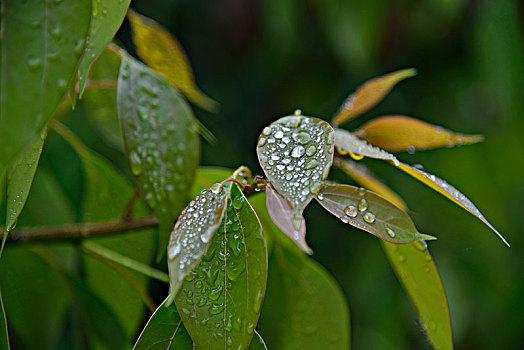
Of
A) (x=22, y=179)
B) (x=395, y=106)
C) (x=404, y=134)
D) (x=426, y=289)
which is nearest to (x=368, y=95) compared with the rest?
(x=404, y=134)

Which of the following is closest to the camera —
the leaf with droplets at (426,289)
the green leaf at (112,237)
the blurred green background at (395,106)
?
the leaf with droplets at (426,289)

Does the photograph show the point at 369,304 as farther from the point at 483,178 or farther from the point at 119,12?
the point at 119,12

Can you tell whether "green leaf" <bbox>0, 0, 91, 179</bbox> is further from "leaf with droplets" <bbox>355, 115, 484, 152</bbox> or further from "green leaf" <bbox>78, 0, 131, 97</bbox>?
"leaf with droplets" <bbox>355, 115, 484, 152</bbox>

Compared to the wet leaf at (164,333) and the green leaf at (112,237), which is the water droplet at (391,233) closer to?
the wet leaf at (164,333)

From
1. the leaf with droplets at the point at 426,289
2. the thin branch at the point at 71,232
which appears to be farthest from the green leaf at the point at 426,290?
the thin branch at the point at 71,232

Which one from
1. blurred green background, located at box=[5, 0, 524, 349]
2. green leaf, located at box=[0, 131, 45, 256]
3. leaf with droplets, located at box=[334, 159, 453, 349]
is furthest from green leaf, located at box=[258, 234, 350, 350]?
blurred green background, located at box=[5, 0, 524, 349]

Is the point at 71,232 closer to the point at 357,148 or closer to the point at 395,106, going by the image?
the point at 357,148
